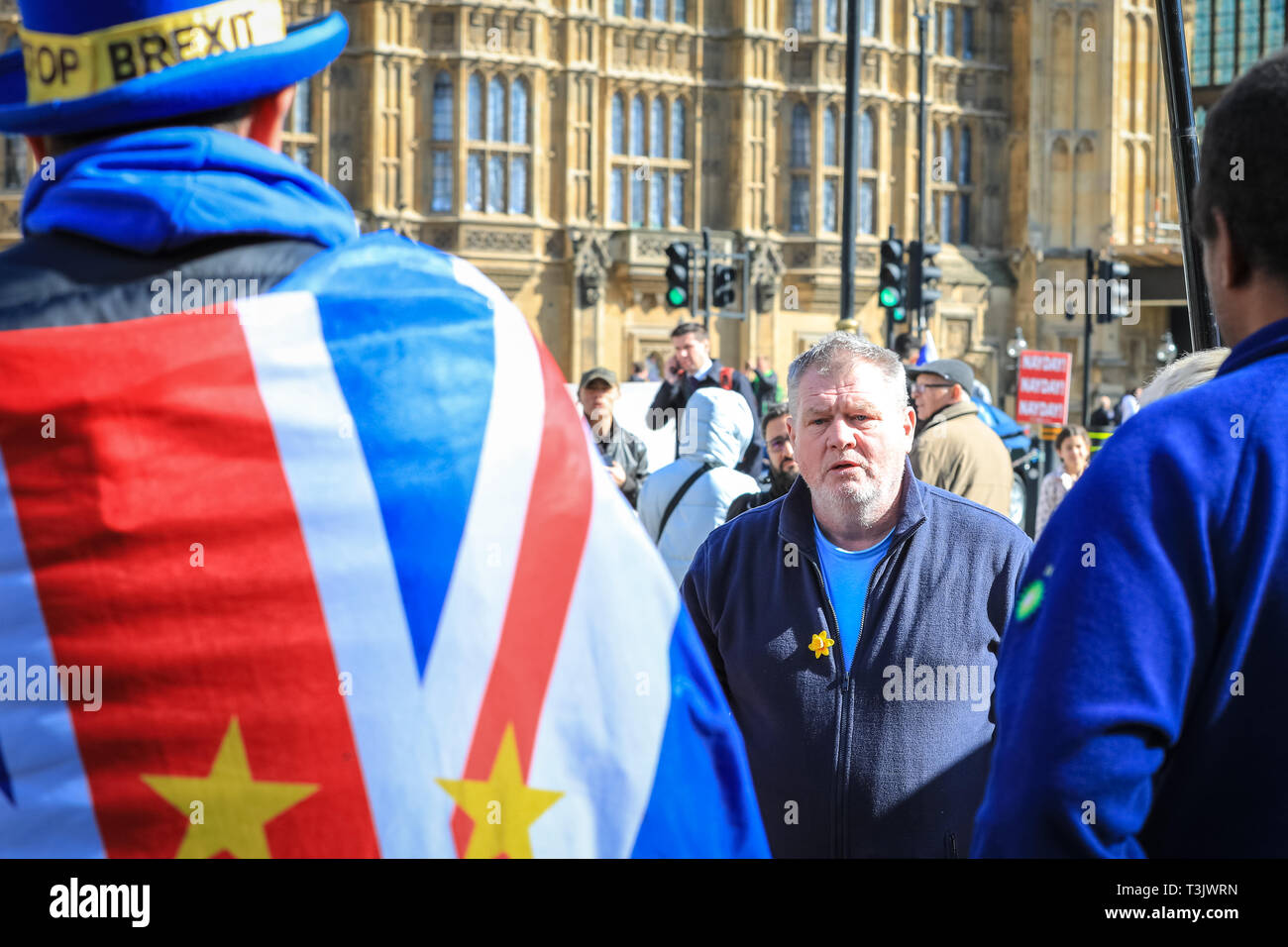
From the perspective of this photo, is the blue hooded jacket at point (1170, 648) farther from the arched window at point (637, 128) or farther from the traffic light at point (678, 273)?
the arched window at point (637, 128)

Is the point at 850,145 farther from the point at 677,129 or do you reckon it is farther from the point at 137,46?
the point at 677,129

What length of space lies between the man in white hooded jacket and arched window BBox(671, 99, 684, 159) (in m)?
22.2

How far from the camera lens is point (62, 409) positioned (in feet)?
4.42

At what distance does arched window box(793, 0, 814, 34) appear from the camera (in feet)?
92.9

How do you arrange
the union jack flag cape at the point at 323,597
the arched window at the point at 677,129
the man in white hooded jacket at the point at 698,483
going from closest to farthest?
the union jack flag cape at the point at 323,597 < the man in white hooded jacket at the point at 698,483 < the arched window at the point at 677,129

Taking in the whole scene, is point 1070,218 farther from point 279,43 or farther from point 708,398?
point 279,43

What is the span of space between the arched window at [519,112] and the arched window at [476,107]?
0.52 m

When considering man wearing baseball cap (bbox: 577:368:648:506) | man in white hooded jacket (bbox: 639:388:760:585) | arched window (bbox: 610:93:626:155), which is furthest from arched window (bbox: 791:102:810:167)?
man in white hooded jacket (bbox: 639:388:760:585)

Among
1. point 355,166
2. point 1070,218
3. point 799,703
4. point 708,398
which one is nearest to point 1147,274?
point 1070,218

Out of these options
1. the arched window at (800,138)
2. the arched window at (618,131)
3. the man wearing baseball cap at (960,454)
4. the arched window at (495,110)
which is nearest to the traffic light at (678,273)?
the arched window at (495,110)

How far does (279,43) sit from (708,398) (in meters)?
4.51

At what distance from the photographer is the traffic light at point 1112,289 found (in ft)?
75.0

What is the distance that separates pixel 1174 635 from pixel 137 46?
40.3 inches

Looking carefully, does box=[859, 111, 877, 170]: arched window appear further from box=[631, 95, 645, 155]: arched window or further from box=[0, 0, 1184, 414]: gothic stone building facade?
box=[631, 95, 645, 155]: arched window
